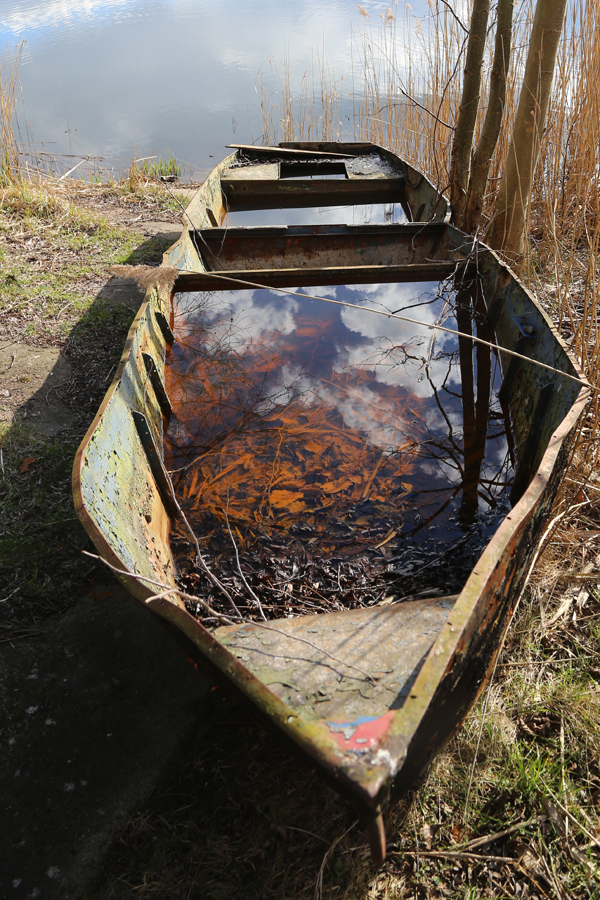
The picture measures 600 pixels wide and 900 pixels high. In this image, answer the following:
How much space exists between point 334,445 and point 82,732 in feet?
4.65

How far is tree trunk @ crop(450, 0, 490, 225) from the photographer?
3322 mm

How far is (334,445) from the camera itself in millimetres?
2336

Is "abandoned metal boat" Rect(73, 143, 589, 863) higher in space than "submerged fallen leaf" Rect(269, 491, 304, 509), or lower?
higher

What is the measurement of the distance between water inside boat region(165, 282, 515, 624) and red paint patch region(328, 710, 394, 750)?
2.42 feet

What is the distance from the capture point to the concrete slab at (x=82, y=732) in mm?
1499

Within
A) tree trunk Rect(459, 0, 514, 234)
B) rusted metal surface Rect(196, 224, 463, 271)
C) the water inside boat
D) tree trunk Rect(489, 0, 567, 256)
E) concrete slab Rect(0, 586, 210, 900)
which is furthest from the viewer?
rusted metal surface Rect(196, 224, 463, 271)

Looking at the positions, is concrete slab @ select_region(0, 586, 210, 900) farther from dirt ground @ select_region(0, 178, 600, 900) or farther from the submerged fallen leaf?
the submerged fallen leaf

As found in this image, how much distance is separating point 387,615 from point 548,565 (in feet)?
3.14

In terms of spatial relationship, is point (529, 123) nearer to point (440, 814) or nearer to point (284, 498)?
point (284, 498)

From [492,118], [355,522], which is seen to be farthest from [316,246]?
[355,522]

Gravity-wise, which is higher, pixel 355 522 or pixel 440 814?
pixel 355 522

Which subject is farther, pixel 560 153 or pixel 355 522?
pixel 560 153

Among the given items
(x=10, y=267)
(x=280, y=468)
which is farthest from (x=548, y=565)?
(x=10, y=267)

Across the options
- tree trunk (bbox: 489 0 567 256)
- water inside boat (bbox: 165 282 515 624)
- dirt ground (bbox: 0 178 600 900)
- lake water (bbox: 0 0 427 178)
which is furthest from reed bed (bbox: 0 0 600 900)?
lake water (bbox: 0 0 427 178)
